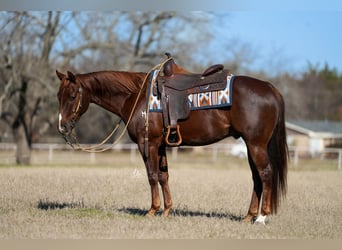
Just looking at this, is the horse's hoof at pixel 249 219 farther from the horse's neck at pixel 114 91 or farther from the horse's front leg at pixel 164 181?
the horse's neck at pixel 114 91

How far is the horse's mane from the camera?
24.1 feet

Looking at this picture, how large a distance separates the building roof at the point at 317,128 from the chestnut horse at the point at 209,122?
33.6 m

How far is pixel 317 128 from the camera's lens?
4075 centimetres

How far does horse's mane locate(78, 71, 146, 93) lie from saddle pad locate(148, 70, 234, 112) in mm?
363

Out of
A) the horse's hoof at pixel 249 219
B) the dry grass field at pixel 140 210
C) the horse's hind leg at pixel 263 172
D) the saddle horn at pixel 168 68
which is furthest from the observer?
the saddle horn at pixel 168 68

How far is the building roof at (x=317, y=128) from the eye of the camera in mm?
39625

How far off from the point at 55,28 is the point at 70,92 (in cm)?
1476

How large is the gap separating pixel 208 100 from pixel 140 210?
7.08ft

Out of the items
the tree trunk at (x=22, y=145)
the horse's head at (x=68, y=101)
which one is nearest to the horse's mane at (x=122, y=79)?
the horse's head at (x=68, y=101)

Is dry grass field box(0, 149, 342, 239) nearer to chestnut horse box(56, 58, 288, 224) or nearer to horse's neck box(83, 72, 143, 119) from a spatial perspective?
chestnut horse box(56, 58, 288, 224)

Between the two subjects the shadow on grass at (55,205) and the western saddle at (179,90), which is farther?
the shadow on grass at (55,205)

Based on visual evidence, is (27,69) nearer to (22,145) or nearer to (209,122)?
(22,145)

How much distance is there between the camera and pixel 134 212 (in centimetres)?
770

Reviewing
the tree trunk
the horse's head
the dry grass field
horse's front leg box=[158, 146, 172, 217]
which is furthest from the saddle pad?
the tree trunk
